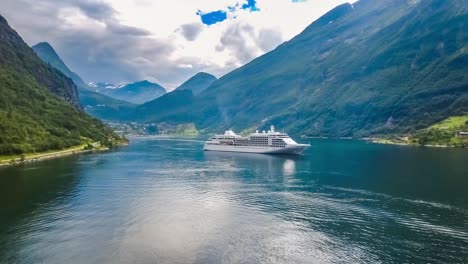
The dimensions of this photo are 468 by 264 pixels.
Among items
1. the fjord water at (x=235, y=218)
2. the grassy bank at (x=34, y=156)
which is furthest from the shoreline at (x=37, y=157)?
the fjord water at (x=235, y=218)

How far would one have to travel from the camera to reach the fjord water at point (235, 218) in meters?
47.4

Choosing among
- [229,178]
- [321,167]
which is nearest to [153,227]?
[229,178]

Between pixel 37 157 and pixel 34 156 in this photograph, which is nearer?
pixel 34 156

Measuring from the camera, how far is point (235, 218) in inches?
2544

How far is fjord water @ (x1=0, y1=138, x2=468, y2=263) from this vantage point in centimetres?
4744

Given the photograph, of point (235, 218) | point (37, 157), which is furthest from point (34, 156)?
point (235, 218)

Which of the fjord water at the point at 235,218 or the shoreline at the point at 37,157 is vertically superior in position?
the shoreline at the point at 37,157

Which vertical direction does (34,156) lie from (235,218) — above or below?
above

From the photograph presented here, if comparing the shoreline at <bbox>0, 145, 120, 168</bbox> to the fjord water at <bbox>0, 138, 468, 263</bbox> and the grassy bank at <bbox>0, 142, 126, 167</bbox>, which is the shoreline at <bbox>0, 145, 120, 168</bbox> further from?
the fjord water at <bbox>0, 138, 468, 263</bbox>

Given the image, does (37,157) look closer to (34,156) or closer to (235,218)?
(34,156)

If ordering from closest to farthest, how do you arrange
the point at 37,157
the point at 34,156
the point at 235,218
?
the point at 235,218, the point at 34,156, the point at 37,157

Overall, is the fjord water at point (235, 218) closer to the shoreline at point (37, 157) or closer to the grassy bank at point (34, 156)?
the shoreline at point (37, 157)

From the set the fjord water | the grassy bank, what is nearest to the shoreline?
the grassy bank

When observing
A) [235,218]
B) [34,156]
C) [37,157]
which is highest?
[34,156]
